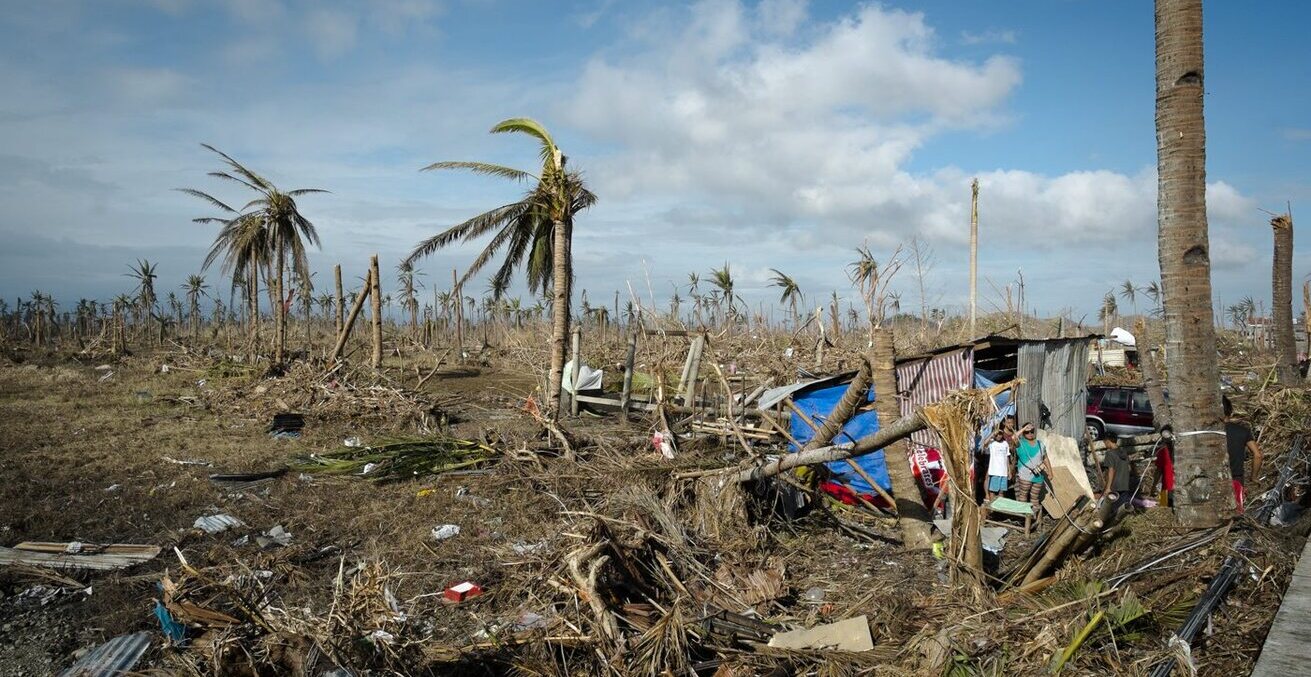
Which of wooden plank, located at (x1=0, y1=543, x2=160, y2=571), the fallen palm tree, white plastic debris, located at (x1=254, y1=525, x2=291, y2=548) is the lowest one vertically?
white plastic debris, located at (x1=254, y1=525, x2=291, y2=548)

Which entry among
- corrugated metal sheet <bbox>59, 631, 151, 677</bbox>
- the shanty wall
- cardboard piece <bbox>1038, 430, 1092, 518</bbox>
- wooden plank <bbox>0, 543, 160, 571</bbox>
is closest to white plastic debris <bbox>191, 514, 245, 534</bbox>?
wooden plank <bbox>0, 543, 160, 571</bbox>

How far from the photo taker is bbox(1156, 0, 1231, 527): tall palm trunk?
18.4 feet

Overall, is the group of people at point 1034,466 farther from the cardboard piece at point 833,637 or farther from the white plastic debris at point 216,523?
the white plastic debris at point 216,523

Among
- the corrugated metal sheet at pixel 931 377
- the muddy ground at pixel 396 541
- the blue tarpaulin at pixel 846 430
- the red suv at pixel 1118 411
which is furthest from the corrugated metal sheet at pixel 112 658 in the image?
the red suv at pixel 1118 411

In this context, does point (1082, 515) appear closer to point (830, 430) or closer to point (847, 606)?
point (847, 606)

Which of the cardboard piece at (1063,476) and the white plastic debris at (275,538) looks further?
the cardboard piece at (1063,476)

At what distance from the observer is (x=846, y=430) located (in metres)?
10.0

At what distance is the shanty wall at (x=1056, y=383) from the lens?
10039 mm

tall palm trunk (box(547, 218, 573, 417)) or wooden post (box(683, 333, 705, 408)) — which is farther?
wooden post (box(683, 333, 705, 408))

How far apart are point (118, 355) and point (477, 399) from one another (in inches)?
586

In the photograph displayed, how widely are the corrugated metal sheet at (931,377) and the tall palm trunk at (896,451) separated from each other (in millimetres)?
2457

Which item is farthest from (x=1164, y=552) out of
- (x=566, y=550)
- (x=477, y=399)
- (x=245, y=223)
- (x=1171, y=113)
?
(x=245, y=223)

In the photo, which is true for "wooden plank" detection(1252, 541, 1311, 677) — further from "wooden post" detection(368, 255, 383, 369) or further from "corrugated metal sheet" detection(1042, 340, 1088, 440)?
"wooden post" detection(368, 255, 383, 369)

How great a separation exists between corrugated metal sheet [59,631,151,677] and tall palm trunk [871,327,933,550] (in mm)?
5787
